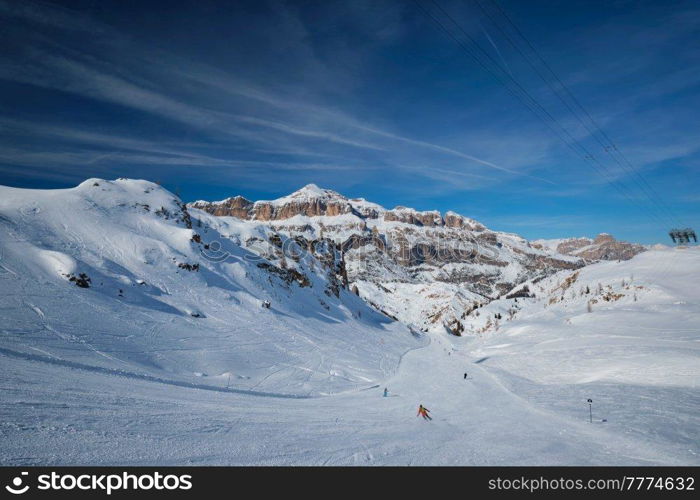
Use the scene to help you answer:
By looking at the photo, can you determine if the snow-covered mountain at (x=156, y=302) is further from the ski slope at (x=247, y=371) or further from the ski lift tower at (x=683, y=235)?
the ski lift tower at (x=683, y=235)

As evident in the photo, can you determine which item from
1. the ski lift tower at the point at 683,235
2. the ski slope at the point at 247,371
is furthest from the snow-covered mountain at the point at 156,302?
the ski lift tower at the point at 683,235

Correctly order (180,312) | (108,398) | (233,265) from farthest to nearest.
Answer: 1. (233,265)
2. (180,312)
3. (108,398)

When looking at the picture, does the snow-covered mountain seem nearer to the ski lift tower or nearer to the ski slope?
the ski slope

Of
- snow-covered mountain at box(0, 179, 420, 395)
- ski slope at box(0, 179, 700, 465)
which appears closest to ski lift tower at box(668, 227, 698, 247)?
ski slope at box(0, 179, 700, 465)

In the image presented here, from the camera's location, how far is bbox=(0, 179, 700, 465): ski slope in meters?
10.9

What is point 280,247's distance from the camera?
78000 millimetres

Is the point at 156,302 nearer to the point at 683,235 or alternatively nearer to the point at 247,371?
the point at 247,371

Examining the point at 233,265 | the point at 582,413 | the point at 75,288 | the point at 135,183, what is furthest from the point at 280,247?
the point at 582,413

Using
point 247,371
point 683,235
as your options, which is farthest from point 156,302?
point 683,235

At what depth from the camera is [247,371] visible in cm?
2719

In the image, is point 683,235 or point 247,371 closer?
point 247,371

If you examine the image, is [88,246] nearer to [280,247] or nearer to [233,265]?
[233,265]

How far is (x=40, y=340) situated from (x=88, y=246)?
22272 mm
